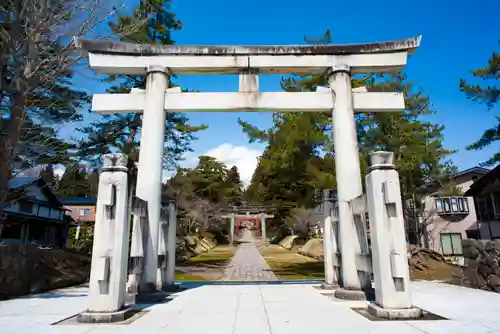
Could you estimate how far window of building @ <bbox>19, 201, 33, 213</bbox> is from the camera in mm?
22188

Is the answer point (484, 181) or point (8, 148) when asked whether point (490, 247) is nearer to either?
point (8, 148)

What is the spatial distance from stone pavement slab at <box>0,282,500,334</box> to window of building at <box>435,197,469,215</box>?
19.0 metres

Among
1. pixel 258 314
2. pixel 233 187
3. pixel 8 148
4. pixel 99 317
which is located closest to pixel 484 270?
pixel 258 314

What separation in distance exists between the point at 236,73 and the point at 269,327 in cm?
609

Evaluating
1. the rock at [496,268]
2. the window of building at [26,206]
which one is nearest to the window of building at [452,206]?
the rock at [496,268]

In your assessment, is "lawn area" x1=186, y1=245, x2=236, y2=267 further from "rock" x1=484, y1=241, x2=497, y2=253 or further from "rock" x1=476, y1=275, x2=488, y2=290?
"rock" x1=484, y1=241, x2=497, y2=253

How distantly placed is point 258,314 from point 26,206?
23856 millimetres

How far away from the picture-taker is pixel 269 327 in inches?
168

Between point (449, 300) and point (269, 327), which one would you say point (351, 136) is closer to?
point (449, 300)

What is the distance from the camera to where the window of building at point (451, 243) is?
2386cm

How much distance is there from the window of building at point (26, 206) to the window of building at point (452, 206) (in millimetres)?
30183

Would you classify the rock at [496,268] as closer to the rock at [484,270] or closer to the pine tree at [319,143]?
the rock at [484,270]

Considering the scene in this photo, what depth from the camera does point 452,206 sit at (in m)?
24.0

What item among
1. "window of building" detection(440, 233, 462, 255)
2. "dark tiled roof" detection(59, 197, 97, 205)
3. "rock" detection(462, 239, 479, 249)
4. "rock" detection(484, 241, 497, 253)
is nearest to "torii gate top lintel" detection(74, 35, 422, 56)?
"rock" detection(484, 241, 497, 253)
